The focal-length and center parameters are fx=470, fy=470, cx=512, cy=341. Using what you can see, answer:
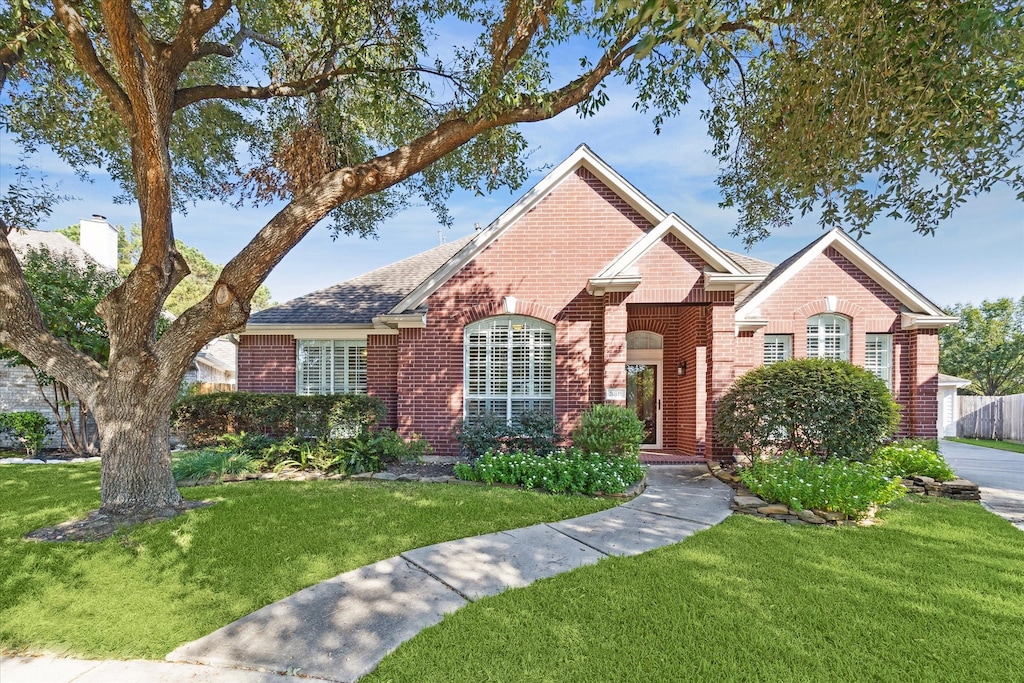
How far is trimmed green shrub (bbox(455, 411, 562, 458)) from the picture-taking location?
9323mm

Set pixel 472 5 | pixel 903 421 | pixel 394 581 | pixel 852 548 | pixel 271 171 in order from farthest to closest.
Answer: pixel 903 421
pixel 271 171
pixel 472 5
pixel 852 548
pixel 394 581

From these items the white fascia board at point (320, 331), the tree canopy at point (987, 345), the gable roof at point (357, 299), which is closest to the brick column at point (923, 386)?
the gable roof at point (357, 299)

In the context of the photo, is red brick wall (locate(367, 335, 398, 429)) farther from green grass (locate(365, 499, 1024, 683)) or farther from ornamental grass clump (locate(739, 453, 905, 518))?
green grass (locate(365, 499, 1024, 683))

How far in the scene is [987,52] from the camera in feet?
16.2

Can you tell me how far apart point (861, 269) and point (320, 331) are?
46.1ft

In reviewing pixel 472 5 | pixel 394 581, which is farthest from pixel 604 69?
pixel 394 581

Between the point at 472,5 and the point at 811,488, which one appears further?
the point at 472,5

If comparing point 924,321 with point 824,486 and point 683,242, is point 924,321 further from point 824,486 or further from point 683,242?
point 824,486

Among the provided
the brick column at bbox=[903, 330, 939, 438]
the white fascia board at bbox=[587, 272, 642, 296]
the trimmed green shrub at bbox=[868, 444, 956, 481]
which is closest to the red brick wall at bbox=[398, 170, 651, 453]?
the white fascia board at bbox=[587, 272, 642, 296]

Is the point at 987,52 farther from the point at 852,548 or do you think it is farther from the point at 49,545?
the point at 49,545

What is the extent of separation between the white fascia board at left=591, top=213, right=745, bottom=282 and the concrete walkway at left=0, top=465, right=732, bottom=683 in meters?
4.77

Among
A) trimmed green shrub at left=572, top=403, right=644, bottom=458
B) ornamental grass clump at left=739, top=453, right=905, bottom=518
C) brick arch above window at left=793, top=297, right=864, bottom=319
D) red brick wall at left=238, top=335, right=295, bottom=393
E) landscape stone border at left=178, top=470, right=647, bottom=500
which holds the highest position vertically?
brick arch above window at left=793, top=297, right=864, bottom=319

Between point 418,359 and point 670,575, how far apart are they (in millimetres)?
7241

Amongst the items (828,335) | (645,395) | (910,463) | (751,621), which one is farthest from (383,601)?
(828,335)
